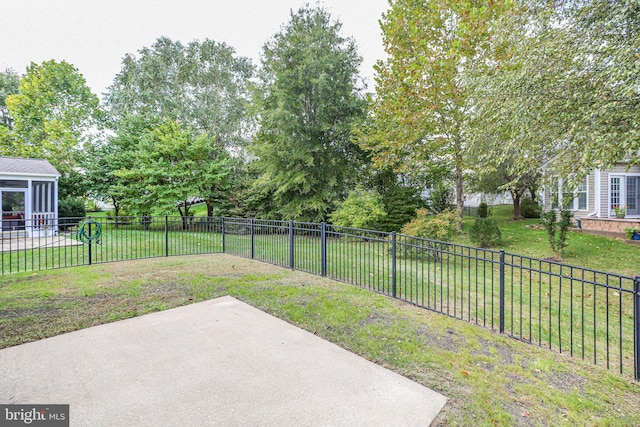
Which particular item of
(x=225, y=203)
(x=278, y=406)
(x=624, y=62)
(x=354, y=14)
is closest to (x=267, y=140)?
(x=225, y=203)

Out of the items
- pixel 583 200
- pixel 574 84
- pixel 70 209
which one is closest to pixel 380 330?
pixel 574 84

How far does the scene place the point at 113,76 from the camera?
22344 millimetres

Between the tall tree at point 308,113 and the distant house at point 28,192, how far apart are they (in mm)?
9060

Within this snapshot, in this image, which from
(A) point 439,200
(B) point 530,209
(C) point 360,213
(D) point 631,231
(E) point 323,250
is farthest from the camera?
(B) point 530,209

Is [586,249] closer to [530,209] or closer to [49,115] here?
[530,209]

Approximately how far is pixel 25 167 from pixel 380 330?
16.5m

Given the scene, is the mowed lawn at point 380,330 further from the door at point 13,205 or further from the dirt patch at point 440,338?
the door at point 13,205

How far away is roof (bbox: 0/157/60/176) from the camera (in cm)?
1241

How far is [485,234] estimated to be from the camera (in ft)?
35.4

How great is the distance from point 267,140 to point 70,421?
1318cm

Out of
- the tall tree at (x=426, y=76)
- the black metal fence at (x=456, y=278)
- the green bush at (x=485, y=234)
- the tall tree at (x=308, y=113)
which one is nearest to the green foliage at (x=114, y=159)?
the black metal fence at (x=456, y=278)

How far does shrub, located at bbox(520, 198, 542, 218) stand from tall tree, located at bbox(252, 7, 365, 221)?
479 inches

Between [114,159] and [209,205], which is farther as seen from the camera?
[209,205]

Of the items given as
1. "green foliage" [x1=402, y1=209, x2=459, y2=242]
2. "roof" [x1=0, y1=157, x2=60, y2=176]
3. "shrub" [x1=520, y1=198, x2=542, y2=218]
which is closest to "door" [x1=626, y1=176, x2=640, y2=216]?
"shrub" [x1=520, y1=198, x2=542, y2=218]
